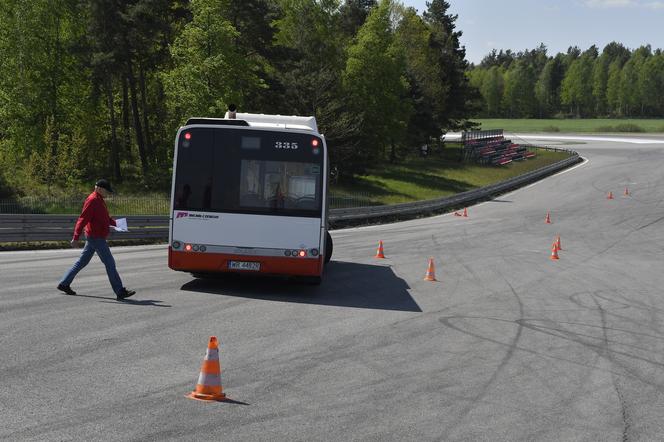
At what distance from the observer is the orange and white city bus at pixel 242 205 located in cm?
1323

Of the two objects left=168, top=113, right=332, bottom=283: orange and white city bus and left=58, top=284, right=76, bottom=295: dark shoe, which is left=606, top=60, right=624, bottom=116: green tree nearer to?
left=168, top=113, right=332, bottom=283: orange and white city bus

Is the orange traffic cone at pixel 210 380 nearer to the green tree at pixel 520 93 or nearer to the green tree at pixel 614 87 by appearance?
the green tree at pixel 614 87

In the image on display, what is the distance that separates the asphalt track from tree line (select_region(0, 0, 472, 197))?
2439 centimetres

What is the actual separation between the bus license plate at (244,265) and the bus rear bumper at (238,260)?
4 centimetres

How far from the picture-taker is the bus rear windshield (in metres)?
13.2

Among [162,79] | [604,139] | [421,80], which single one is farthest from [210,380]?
[604,139]

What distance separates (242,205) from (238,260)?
0.99 metres

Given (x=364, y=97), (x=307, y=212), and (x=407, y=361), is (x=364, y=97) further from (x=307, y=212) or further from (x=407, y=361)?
(x=407, y=361)

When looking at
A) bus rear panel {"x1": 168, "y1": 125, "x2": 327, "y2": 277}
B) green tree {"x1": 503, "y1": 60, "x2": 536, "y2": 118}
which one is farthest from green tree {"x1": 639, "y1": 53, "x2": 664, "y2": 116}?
bus rear panel {"x1": 168, "y1": 125, "x2": 327, "y2": 277}

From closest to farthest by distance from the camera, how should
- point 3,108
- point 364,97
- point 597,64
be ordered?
1. point 3,108
2. point 364,97
3. point 597,64

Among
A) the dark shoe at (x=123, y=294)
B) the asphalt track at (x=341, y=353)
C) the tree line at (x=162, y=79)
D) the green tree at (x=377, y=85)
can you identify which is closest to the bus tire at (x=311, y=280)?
the asphalt track at (x=341, y=353)

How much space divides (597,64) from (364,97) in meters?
155

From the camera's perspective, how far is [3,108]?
4625cm

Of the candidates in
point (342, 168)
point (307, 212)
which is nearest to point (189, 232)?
point (307, 212)
